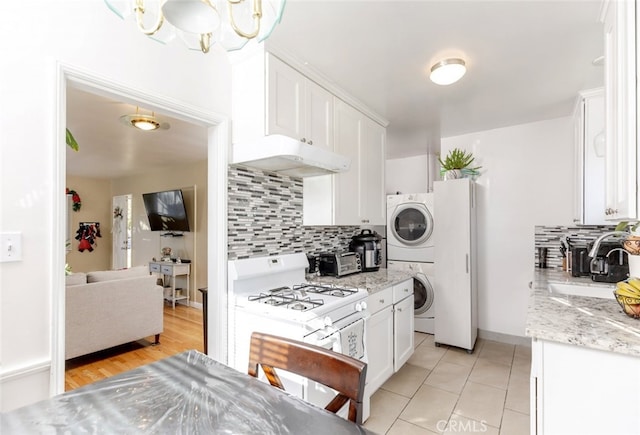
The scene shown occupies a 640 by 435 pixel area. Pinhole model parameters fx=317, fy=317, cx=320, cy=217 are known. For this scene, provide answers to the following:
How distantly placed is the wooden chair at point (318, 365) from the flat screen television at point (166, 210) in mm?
4652

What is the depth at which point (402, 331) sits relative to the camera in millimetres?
2643

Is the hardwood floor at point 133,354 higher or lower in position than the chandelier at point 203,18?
lower

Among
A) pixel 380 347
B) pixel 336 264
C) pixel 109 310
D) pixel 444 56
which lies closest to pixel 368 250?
pixel 336 264

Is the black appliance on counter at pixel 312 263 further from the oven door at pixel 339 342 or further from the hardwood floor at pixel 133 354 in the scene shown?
the hardwood floor at pixel 133 354

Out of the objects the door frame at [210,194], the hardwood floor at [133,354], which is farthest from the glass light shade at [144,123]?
the hardwood floor at [133,354]

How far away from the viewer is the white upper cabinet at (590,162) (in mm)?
2469

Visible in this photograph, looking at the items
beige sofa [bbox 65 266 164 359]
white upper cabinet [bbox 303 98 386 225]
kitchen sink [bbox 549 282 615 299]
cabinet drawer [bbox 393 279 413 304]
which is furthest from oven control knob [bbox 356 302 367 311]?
beige sofa [bbox 65 266 164 359]

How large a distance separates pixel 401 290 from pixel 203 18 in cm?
235

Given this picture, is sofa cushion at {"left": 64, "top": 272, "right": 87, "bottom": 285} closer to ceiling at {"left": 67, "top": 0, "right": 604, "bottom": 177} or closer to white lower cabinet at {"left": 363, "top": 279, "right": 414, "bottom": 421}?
ceiling at {"left": 67, "top": 0, "right": 604, "bottom": 177}

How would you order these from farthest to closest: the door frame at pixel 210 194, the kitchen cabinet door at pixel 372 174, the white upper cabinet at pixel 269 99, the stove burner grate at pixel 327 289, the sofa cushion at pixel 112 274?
the sofa cushion at pixel 112 274
the kitchen cabinet door at pixel 372 174
the stove burner grate at pixel 327 289
the white upper cabinet at pixel 269 99
the door frame at pixel 210 194

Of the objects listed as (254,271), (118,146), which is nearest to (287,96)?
(254,271)

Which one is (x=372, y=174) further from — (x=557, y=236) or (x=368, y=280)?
(x=557, y=236)

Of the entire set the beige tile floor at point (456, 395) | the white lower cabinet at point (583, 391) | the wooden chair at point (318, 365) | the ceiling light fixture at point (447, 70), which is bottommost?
the beige tile floor at point (456, 395)

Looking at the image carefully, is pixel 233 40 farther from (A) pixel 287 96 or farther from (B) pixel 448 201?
(B) pixel 448 201
